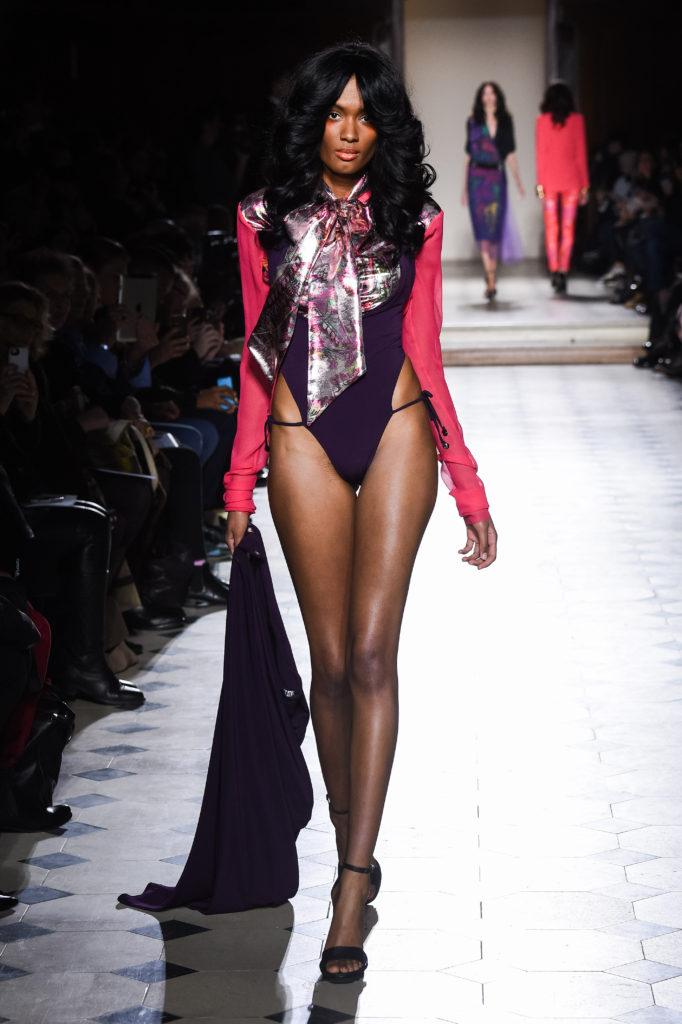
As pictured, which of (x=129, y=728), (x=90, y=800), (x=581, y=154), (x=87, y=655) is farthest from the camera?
(x=581, y=154)

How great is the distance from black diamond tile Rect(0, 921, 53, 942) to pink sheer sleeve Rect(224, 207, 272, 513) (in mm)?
830

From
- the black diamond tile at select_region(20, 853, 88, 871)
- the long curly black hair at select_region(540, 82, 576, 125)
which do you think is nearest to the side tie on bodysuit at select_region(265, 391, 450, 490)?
the black diamond tile at select_region(20, 853, 88, 871)

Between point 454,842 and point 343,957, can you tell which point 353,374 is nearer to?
point 343,957

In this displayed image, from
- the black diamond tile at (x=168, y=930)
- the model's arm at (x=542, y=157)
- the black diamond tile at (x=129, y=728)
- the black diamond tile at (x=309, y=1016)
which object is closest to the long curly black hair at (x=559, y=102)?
the model's arm at (x=542, y=157)

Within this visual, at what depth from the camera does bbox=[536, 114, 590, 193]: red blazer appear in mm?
13898

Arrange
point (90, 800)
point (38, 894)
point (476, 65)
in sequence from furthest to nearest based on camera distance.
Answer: point (476, 65)
point (90, 800)
point (38, 894)

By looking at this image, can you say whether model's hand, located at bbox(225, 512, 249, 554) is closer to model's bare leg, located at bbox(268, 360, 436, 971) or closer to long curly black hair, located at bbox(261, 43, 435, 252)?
model's bare leg, located at bbox(268, 360, 436, 971)

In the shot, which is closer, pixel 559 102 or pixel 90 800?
pixel 90 800

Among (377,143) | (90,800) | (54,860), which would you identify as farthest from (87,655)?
(377,143)

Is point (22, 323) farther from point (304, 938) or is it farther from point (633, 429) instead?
point (633, 429)

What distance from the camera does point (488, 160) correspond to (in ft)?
43.8

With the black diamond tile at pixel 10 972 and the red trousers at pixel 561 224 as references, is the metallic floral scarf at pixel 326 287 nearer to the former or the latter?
the black diamond tile at pixel 10 972

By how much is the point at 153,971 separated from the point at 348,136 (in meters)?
1.41

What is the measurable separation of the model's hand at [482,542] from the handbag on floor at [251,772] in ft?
1.16
